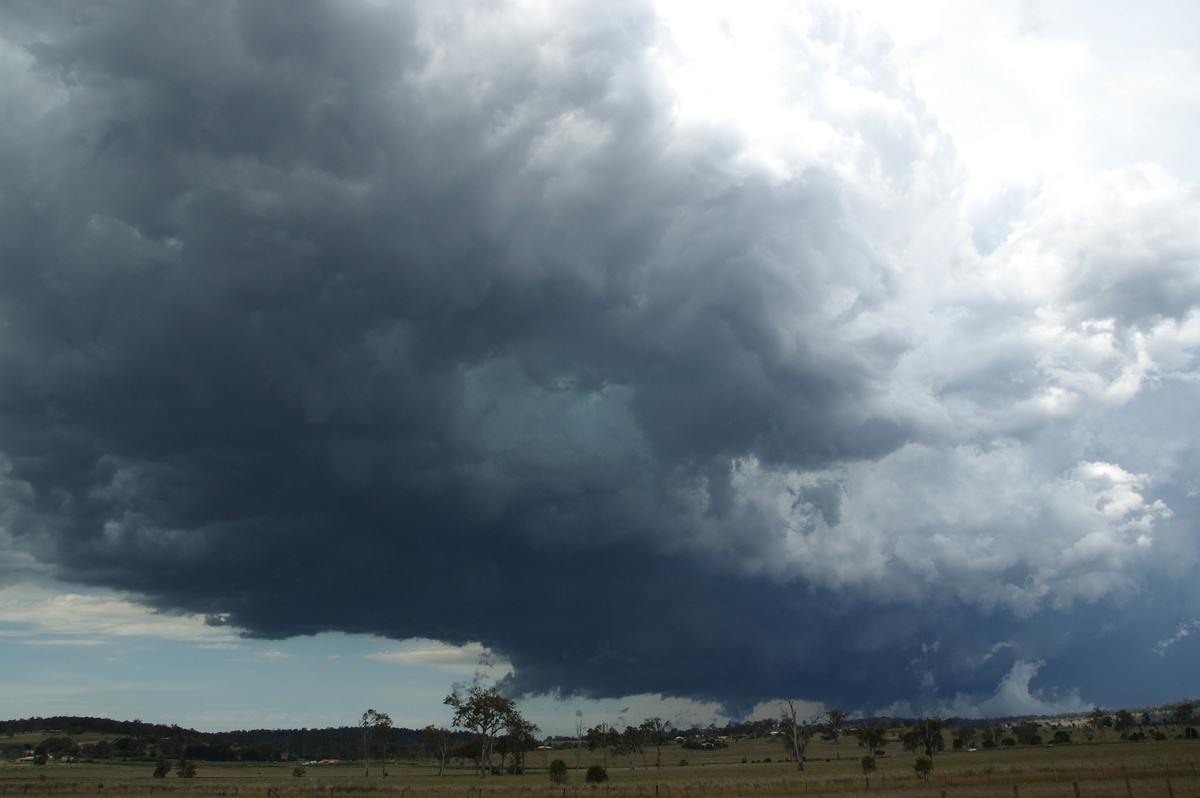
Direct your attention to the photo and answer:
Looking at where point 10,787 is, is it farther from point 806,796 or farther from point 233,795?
point 806,796

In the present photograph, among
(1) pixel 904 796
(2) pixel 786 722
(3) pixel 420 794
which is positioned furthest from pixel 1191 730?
(3) pixel 420 794

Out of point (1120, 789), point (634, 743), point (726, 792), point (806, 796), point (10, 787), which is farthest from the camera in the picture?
point (634, 743)

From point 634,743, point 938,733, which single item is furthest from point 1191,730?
point 634,743

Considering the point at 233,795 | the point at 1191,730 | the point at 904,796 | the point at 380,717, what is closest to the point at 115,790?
the point at 233,795

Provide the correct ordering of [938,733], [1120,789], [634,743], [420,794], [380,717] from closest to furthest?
[1120,789] → [420,794] → [938,733] → [634,743] → [380,717]

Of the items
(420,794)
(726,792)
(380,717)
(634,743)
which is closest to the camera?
(726,792)

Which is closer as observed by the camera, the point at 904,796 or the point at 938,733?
the point at 904,796

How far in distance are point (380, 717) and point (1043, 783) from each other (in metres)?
158

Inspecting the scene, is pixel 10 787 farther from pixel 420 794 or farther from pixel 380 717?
pixel 380 717

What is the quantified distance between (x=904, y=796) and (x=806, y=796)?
304 inches

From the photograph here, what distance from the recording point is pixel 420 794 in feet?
233

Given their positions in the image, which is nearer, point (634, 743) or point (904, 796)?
point (904, 796)

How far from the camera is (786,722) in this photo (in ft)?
501

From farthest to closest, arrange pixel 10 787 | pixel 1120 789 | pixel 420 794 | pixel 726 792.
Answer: pixel 10 787 → pixel 420 794 → pixel 726 792 → pixel 1120 789
